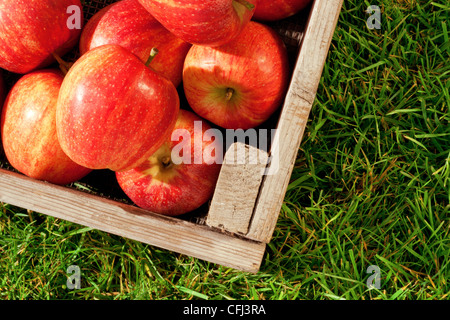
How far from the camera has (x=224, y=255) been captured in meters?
1.21

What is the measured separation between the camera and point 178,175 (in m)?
1.37

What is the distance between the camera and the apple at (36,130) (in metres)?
1.32

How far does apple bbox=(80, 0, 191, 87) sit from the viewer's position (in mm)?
1329

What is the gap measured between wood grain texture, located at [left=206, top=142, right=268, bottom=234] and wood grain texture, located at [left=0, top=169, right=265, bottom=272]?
0.22 feet

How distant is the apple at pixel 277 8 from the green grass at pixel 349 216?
42cm

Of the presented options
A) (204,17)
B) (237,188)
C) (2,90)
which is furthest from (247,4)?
(2,90)

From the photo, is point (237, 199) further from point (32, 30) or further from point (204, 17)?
point (32, 30)

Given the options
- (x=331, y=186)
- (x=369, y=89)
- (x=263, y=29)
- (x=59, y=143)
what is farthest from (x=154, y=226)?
(x=369, y=89)

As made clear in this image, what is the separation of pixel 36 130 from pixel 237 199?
62 cm

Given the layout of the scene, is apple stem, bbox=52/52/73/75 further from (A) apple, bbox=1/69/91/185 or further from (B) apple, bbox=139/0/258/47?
(B) apple, bbox=139/0/258/47

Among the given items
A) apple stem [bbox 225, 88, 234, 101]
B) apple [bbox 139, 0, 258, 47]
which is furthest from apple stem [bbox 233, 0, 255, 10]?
apple stem [bbox 225, 88, 234, 101]

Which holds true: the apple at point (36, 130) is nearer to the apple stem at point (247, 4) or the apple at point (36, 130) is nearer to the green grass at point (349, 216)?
the green grass at point (349, 216)

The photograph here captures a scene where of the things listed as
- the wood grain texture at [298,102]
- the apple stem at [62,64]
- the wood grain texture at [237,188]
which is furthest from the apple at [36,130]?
the wood grain texture at [298,102]

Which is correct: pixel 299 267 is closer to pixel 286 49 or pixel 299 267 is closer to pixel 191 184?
pixel 191 184
